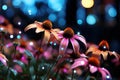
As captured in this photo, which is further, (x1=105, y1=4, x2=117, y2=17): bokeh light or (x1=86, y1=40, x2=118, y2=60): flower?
(x1=105, y1=4, x2=117, y2=17): bokeh light

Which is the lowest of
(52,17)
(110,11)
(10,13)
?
(110,11)

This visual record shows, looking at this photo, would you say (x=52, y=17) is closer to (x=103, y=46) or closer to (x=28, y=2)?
(x=28, y=2)

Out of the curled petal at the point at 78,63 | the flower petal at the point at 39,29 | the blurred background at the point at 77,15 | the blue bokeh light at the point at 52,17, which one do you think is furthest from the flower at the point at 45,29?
the blue bokeh light at the point at 52,17

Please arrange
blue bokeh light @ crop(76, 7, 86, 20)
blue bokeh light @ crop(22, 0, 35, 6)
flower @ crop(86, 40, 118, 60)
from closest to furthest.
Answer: flower @ crop(86, 40, 118, 60), blue bokeh light @ crop(22, 0, 35, 6), blue bokeh light @ crop(76, 7, 86, 20)

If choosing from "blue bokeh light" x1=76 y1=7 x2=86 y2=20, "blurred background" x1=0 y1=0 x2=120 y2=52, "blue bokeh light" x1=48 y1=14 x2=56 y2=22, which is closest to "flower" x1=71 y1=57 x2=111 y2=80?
"blurred background" x1=0 y1=0 x2=120 y2=52

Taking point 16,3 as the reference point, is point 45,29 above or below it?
above

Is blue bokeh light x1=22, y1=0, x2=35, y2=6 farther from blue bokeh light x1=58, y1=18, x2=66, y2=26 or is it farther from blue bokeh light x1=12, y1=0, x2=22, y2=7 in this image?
blue bokeh light x1=58, y1=18, x2=66, y2=26

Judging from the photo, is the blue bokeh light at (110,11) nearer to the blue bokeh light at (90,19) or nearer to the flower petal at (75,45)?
the blue bokeh light at (90,19)

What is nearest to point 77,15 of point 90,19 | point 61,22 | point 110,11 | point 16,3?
point 61,22

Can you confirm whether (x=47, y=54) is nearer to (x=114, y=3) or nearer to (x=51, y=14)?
(x=51, y=14)
